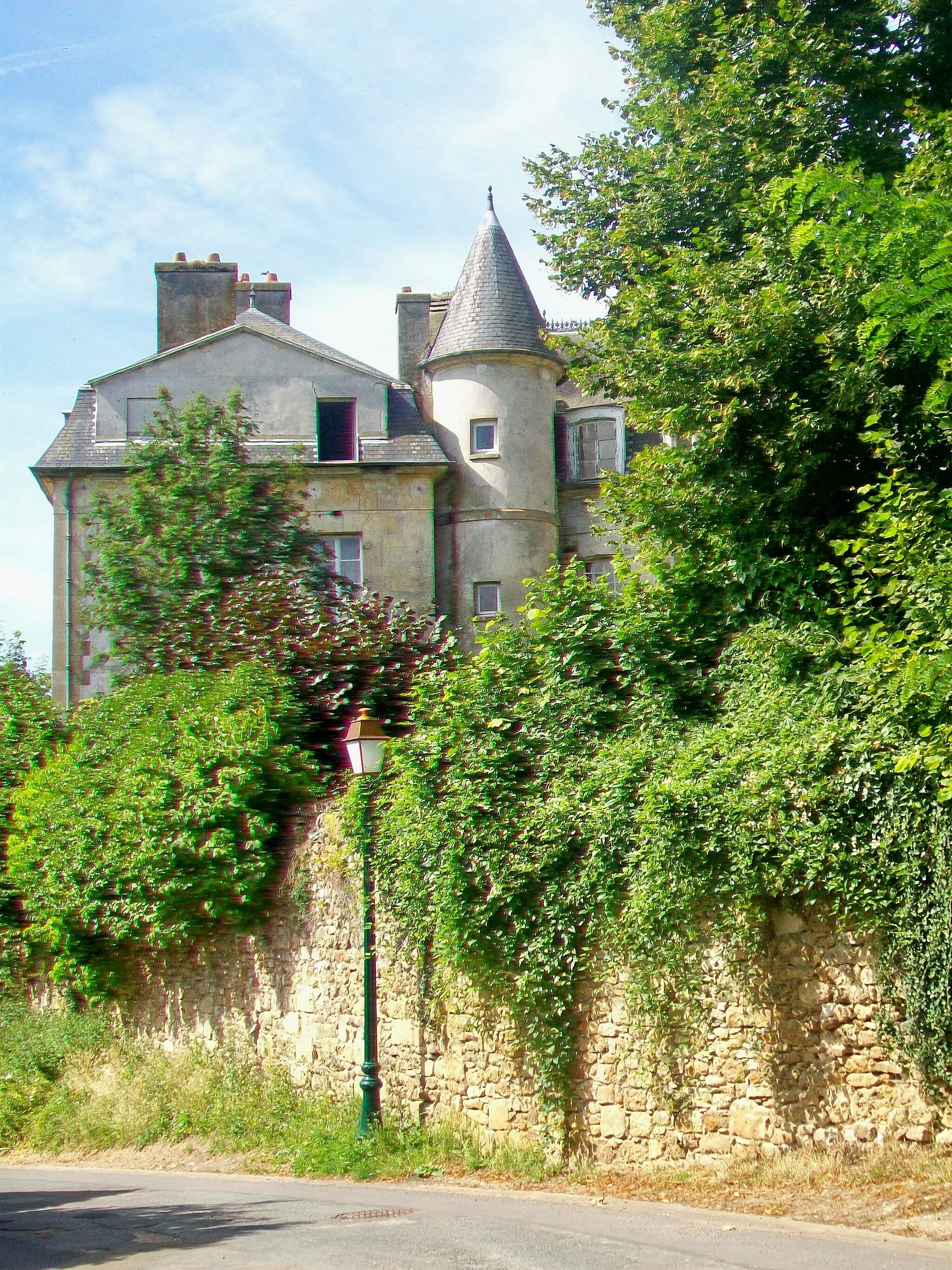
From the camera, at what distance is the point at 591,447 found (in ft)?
99.3

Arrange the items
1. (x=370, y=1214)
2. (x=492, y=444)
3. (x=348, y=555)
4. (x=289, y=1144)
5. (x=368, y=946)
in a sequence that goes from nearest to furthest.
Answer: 1. (x=370, y=1214)
2. (x=368, y=946)
3. (x=289, y=1144)
4. (x=348, y=555)
5. (x=492, y=444)

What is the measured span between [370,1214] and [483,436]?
819 inches

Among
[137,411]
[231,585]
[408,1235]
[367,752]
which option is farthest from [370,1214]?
[137,411]

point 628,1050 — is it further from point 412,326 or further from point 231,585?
point 412,326

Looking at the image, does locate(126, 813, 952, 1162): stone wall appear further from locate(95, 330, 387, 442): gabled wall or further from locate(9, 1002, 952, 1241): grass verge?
locate(95, 330, 387, 442): gabled wall

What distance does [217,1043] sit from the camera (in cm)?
1614

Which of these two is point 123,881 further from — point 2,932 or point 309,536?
point 309,536

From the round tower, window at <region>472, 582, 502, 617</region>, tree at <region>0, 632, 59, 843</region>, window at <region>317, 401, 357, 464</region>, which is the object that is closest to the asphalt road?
tree at <region>0, 632, 59, 843</region>

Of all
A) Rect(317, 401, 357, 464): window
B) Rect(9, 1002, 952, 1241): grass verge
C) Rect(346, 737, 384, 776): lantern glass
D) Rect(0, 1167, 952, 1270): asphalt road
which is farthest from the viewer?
Rect(317, 401, 357, 464): window

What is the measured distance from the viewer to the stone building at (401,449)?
27.9 m

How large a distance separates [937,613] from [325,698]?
10270 mm

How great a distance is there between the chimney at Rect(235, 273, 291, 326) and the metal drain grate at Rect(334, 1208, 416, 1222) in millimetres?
24584

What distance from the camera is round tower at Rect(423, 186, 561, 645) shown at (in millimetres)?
28172

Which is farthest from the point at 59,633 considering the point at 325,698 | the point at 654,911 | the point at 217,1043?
the point at 654,911
